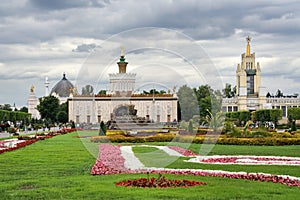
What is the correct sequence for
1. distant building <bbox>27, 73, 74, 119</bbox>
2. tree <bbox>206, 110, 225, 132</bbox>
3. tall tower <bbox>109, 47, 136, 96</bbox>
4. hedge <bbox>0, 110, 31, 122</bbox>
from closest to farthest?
tree <bbox>206, 110, 225, 132</bbox> → hedge <bbox>0, 110, 31, 122</bbox> → tall tower <bbox>109, 47, 136, 96</bbox> → distant building <bbox>27, 73, 74, 119</bbox>

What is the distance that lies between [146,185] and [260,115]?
48.6 metres

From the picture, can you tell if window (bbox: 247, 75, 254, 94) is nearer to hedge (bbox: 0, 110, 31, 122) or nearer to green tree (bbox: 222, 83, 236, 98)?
green tree (bbox: 222, 83, 236, 98)

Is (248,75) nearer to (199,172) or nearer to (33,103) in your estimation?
(33,103)

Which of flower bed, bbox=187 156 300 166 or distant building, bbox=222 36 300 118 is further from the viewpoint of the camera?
distant building, bbox=222 36 300 118

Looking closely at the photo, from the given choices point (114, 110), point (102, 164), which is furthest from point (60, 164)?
point (114, 110)

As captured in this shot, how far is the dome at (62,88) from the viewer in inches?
4481

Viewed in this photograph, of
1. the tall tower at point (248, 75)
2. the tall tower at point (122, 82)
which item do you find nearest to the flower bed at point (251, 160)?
the tall tower at point (122, 82)

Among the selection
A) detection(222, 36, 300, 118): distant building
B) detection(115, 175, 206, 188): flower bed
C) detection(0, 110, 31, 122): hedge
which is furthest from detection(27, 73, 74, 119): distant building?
detection(115, 175, 206, 188): flower bed

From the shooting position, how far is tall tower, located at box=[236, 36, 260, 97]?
10356cm

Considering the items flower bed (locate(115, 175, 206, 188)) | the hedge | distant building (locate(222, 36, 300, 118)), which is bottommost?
flower bed (locate(115, 175, 206, 188))

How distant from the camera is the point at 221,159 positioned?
1429 centimetres

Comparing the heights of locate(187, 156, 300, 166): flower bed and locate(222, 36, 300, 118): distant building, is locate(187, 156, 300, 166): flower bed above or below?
below

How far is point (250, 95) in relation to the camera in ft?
340

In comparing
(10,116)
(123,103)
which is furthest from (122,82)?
(10,116)
